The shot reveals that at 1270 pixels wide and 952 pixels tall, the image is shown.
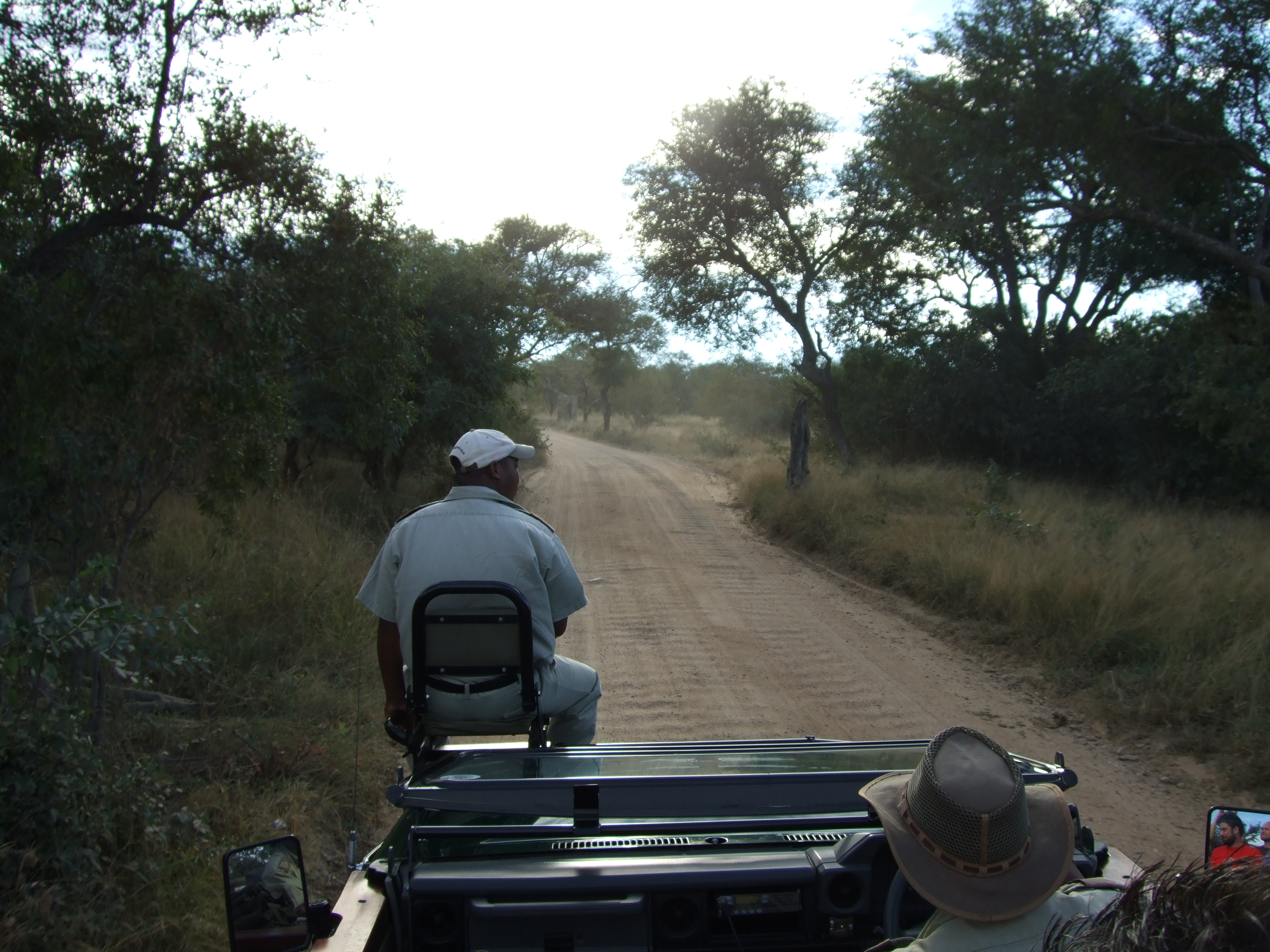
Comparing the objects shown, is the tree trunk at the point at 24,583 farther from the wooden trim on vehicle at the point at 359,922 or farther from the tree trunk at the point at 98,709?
the wooden trim on vehicle at the point at 359,922

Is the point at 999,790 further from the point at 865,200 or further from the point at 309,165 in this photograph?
the point at 865,200

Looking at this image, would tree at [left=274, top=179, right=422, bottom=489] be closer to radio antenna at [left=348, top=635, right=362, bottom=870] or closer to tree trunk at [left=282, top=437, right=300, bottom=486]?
radio antenna at [left=348, top=635, right=362, bottom=870]

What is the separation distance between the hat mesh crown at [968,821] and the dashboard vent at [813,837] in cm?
51

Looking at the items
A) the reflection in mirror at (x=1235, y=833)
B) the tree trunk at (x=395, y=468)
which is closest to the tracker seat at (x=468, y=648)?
the reflection in mirror at (x=1235, y=833)

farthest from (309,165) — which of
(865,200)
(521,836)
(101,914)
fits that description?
(865,200)

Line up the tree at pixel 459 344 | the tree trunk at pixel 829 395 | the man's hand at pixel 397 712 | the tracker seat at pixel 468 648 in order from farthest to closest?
the tree trunk at pixel 829 395
the tree at pixel 459 344
the man's hand at pixel 397 712
the tracker seat at pixel 468 648

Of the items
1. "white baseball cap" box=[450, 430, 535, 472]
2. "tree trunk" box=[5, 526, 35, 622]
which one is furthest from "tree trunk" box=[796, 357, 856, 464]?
"white baseball cap" box=[450, 430, 535, 472]

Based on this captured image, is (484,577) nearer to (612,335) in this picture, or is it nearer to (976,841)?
(976,841)

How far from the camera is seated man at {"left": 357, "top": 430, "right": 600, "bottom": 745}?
2.86 meters

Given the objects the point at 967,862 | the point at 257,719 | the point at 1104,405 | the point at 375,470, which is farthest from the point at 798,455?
the point at 967,862

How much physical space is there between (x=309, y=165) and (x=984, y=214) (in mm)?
14038

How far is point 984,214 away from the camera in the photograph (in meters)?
16.9

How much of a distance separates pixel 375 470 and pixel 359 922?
12165 mm

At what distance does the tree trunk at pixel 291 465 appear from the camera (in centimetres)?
1205
